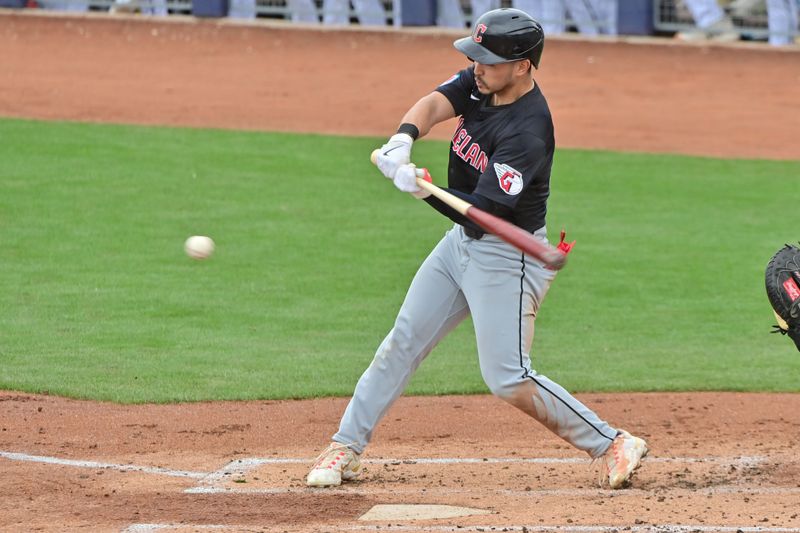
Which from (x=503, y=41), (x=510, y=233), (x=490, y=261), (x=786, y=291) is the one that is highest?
(x=503, y=41)

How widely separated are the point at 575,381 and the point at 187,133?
8125mm

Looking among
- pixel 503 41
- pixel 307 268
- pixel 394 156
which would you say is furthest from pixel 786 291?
pixel 307 268

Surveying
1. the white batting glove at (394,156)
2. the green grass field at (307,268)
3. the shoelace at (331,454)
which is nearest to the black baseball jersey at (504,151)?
the white batting glove at (394,156)

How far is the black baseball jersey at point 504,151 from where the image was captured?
16.4ft

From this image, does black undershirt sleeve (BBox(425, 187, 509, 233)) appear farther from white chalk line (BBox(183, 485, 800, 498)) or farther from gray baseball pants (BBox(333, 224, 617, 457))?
white chalk line (BBox(183, 485, 800, 498))

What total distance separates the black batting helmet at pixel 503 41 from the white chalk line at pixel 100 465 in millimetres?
2117

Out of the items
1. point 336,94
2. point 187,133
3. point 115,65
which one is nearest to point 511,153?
point 187,133

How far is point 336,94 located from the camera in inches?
684

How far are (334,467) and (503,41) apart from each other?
1.86 metres

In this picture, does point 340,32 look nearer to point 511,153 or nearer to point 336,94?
point 336,94

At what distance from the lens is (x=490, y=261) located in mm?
5184

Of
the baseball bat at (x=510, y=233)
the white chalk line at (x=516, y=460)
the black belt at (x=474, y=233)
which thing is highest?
the baseball bat at (x=510, y=233)

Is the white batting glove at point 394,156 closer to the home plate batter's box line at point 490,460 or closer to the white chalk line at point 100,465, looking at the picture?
the home plate batter's box line at point 490,460

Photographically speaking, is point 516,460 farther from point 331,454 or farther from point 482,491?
point 331,454
